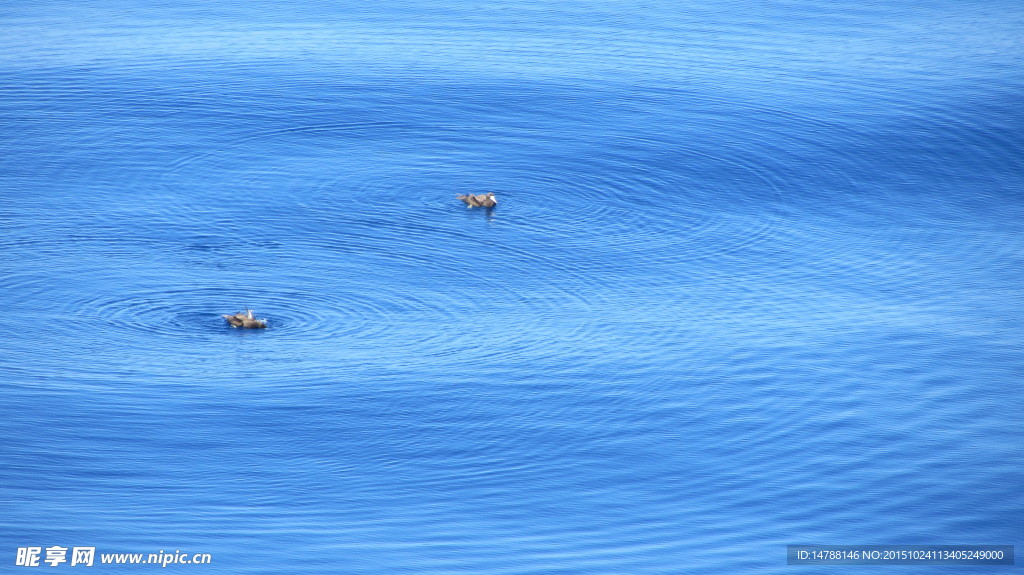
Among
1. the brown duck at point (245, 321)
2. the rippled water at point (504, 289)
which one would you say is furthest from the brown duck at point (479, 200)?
the brown duck at point (245, 321)

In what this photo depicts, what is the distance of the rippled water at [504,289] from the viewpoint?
3762 centimetres

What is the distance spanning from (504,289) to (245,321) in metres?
12.6

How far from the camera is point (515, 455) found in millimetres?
40719

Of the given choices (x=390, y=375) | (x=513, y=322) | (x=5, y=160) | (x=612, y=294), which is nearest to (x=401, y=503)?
(x=390, y=375)

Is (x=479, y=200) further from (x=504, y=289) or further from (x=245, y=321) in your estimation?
(x=245, y=321)

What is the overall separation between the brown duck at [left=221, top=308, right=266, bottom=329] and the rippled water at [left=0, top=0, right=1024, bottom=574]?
1.60 ft

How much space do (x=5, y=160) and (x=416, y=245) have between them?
2719 centimetres

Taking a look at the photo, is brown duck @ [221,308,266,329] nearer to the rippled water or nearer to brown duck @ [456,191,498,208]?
the rippled water

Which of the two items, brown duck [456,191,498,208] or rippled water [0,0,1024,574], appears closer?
rippled water [0,0,1024,574]

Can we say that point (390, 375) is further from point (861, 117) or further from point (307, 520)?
point (861, 117)

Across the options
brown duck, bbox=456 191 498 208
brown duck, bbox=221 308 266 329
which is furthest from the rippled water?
brown duck, bbox=456 191 498 208

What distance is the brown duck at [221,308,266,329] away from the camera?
46.8m

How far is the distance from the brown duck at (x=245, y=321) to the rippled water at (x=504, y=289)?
489 millimetres

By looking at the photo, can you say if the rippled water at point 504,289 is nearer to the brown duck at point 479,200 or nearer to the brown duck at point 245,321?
the brown duck at point 245,321
